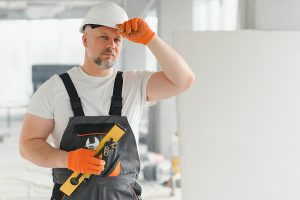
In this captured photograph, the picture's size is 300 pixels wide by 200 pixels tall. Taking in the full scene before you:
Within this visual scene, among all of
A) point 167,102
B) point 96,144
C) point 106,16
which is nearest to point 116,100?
point 96,144

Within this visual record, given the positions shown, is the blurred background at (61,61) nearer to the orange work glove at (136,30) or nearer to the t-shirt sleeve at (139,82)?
the t-shirt sleeve at (139,82)

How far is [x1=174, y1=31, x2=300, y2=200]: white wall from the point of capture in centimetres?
292

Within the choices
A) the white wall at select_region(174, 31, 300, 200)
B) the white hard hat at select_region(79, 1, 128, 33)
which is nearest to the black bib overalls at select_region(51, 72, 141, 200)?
the white hard hat at select_region(79, 1, 128, 33)

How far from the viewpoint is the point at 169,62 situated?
1577 mm

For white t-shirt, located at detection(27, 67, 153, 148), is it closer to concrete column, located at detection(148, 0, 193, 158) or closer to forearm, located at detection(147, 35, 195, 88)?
forearm, located at detection(147, 35, 195, 88)

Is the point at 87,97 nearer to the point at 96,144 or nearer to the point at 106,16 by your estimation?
the point at 96,144

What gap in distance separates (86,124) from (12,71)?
467 centimetres

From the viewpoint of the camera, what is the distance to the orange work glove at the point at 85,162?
1.51m

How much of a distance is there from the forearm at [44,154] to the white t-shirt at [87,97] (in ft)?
0.25

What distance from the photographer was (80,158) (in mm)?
1512

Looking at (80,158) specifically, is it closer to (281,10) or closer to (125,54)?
(281,10)

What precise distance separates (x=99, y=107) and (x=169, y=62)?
0.30 m

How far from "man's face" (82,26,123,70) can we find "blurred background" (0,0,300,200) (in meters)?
2.93

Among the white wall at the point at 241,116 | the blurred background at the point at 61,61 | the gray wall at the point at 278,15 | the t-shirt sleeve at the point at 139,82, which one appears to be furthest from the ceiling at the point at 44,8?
the t-shirt sleeve at the point at 139,82
